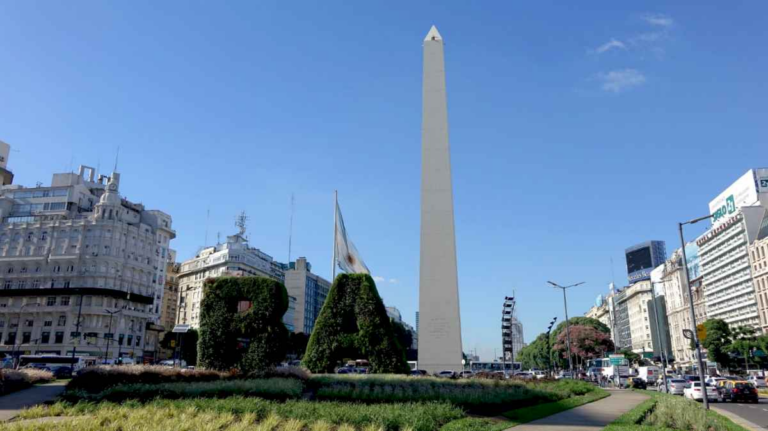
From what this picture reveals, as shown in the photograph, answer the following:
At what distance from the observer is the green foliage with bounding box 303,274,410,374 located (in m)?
26.2

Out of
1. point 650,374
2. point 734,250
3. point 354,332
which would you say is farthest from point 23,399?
point 734,250

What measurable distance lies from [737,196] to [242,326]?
8300cm

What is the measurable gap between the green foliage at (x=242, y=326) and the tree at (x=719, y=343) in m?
60.4

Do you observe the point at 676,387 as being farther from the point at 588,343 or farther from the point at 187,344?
the point at 187,344

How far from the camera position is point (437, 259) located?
34.5 meters

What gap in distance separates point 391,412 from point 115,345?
73.2 m

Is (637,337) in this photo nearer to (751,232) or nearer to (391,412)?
(751,232)

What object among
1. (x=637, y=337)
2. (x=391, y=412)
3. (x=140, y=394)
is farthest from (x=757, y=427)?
(x=637, y=337)

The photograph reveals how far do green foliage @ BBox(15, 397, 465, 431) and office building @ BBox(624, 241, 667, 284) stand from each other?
14212 centimetres

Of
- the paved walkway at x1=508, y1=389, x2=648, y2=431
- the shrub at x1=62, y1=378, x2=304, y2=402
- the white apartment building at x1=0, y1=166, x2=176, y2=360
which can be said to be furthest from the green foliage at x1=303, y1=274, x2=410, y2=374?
the white apartment building at x1=0, y1=166, x2=176, y2=360

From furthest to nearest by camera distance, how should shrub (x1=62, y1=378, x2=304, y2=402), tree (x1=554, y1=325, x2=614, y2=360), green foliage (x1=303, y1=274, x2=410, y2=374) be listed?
tree (x1=554, y1=325, x2=614, y2=360) < green foliage (x1=303, y1=274, x2=410, y2=374) < shrub (x1=62, y1=378, x2=304, y2=402)

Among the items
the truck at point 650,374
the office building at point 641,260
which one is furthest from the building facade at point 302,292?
the office building at point 641,260

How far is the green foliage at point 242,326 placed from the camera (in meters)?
24.5

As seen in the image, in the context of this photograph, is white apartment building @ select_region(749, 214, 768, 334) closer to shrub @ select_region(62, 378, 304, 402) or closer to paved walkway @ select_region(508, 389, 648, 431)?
paved walkway @ select_region(508, 389, 648, 431)
